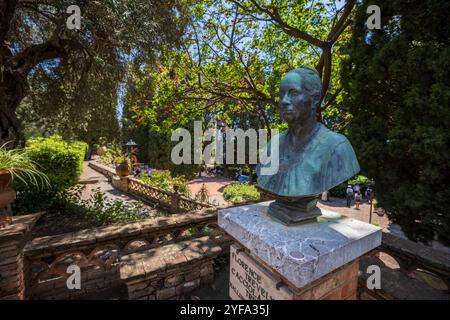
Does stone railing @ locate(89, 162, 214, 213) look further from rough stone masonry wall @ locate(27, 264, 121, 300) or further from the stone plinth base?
the stone plinth base

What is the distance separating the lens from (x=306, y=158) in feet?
6.48

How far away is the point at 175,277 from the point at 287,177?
199cm

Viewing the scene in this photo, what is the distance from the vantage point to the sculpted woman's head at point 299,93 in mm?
1821

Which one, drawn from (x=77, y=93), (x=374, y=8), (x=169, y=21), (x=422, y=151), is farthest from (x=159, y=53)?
(x=422, y=151)

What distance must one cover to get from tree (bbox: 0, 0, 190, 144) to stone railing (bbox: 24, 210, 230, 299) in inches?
194

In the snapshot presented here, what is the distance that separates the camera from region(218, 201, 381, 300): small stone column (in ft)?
5.10

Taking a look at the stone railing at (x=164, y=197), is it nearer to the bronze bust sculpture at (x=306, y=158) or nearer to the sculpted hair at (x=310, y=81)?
the bronze bust sculpture at (x=306, y=158)

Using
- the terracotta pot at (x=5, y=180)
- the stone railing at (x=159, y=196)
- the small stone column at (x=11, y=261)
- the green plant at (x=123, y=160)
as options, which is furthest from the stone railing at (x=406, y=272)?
the green plant at (x=123, y=160)

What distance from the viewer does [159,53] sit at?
686 cm

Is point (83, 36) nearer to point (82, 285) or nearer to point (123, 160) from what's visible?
point (82, 285)

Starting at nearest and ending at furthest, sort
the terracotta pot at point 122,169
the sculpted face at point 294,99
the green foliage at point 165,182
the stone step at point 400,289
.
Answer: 1. the sculpted face at point 294,99
2. the stone step at point 400,289
3. the green foliage at point 165,182
4. the terracotta pot at point 122,169

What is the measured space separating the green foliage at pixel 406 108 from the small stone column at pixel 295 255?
2375mm

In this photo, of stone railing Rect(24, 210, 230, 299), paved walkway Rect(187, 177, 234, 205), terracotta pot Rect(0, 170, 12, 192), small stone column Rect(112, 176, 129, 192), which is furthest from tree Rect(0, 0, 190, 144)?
paved walkway Rect(187, 177, 234, 205)

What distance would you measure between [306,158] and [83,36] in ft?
23.5
